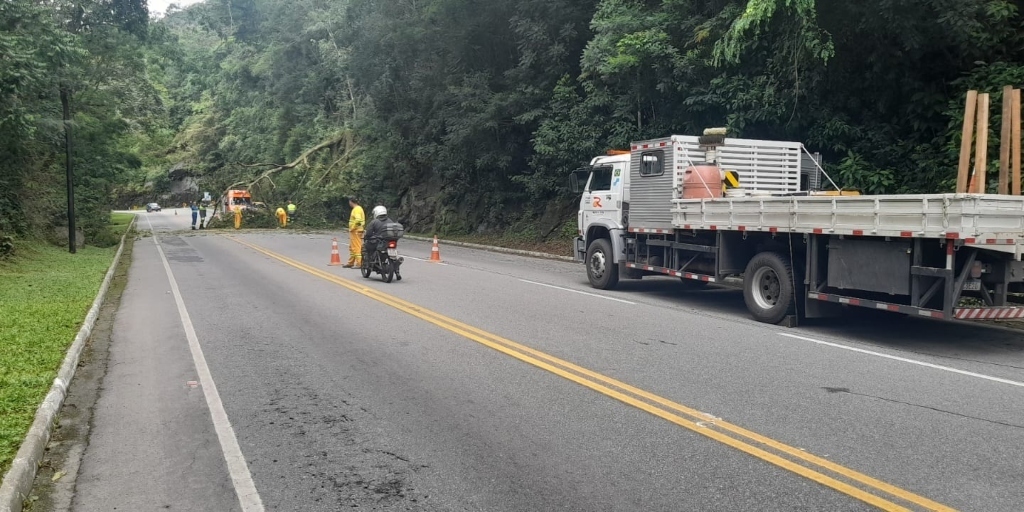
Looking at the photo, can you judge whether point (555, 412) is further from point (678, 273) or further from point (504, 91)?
point (504, 91)

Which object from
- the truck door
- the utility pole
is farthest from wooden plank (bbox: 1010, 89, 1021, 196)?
the utility pole

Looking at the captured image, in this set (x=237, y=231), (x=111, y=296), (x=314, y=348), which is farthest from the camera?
(x=237, y=231)

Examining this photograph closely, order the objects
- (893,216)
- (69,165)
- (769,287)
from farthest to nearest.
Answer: (69,165)
(769,287)
(893,216)

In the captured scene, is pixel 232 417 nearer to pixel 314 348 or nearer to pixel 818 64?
pixel 314 348

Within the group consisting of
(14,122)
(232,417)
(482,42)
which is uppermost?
(482,42)

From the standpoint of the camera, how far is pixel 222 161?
225 feet

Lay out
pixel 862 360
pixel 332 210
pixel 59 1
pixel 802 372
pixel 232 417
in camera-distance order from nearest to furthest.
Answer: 1. pixel 232 417
2. pixel 802 372
3. pixel 862 360
4. pixel 59 1
5. pixel 332 210

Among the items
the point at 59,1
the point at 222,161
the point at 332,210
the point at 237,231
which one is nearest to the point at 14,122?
the point at 59,1

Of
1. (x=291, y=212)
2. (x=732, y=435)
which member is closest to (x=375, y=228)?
(x=732, y=435)

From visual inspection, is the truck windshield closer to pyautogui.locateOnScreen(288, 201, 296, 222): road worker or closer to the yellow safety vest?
the yellow safety vest

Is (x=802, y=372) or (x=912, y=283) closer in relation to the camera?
(x=802, y=372)

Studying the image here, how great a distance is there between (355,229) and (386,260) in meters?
2.45

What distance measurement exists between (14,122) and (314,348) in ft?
43.8

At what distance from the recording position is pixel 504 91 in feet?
97.6
